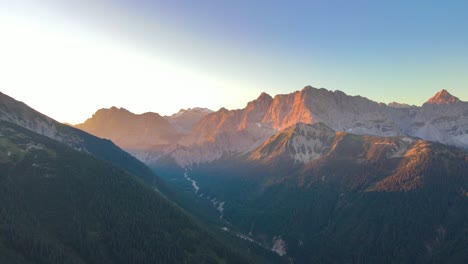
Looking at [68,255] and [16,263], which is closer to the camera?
[16,263]

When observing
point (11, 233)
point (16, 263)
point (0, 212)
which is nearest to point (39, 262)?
point (16, 263)

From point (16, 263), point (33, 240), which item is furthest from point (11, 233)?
point (16, 263)

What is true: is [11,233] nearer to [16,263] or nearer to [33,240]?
[33,240]

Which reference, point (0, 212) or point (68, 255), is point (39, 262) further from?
point (0, 212)

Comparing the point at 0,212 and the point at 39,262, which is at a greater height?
the point at 0,212

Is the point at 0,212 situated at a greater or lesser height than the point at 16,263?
greater

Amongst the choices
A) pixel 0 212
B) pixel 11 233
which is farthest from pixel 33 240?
pixel 0 212

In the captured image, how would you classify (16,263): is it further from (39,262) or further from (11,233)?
(11,233)

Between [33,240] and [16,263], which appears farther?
[33,240]
